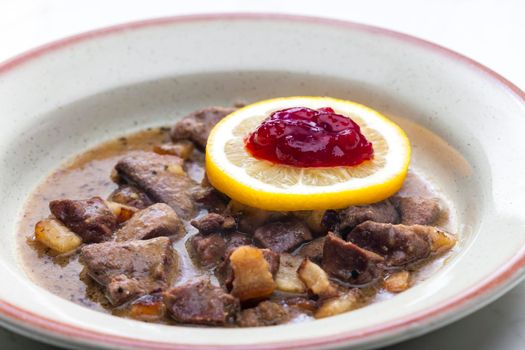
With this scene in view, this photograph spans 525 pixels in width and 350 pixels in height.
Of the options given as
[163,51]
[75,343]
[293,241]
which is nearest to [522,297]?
[293,241]

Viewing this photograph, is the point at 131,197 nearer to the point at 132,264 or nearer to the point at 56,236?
the point at 56,236

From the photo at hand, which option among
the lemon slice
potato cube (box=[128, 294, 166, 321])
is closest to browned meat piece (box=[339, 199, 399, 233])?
the lemon slice

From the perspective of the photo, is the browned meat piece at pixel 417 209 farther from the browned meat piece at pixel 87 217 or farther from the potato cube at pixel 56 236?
the potato cube at pixel 56 236

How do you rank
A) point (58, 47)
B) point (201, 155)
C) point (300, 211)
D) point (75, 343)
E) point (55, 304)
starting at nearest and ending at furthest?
point (75, 343), point (55, 304), point (300, 211), point (201, 155), point (58, 47)

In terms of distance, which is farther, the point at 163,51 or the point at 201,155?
the point at 163,51

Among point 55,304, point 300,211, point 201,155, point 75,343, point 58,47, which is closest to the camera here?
point 75,343

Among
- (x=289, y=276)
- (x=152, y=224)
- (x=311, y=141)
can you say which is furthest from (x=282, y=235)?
(x=152, y=224)

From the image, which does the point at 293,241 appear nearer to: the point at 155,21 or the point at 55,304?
the point at 55,304
